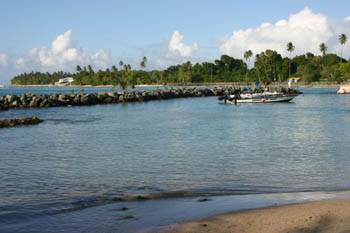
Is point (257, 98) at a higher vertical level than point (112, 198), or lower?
higher

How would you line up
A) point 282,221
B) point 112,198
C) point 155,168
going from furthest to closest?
point 155,168, point 112,198, point 282,221

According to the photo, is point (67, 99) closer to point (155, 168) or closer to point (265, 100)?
point (265, 100)

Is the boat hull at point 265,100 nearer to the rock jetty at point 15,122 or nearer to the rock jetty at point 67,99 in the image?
the rock jetty at point 67,99

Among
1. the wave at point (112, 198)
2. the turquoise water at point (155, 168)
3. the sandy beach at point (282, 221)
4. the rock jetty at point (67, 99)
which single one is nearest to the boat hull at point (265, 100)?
the rock jetty at point (67, 99)

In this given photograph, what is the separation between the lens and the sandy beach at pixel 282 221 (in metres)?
7.63

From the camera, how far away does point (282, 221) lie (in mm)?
8086

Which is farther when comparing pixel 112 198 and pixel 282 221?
pixel 112 198

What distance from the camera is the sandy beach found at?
25.0ft

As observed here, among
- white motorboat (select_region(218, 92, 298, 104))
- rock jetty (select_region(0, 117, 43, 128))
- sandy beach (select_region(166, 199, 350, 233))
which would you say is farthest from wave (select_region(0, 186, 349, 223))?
white motorboat (select_region(218, 92, 298, 104))

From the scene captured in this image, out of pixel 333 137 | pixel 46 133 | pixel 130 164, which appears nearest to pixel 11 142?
pixel 46 133

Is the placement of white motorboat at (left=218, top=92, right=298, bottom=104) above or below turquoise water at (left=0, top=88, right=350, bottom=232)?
above

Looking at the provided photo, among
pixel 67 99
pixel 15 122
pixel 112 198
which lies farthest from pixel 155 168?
pixel 67 99

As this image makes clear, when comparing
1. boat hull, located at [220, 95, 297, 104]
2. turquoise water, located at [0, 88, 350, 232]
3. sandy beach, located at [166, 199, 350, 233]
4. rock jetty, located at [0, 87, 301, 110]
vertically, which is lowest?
turquoise water, located at [0, 88, 350, 232]

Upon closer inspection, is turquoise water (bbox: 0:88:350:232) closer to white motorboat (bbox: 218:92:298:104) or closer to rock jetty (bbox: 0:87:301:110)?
rock jetty (bbox: 0:87:301:110)
